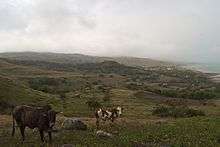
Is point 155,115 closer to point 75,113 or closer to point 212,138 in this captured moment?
point 75,113

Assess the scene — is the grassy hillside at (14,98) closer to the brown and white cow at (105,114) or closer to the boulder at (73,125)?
the brown and white cow at (105,114)

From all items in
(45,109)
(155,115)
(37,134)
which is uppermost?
(45,109)

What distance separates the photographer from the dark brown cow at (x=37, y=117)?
2591 cm

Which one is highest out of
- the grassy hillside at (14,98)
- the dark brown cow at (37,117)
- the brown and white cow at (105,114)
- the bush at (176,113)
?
the dark brown cow at (37,117)

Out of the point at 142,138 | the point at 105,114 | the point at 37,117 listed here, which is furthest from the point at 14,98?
the point at 37,117

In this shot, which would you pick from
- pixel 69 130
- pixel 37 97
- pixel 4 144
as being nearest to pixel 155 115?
pixel 37 97

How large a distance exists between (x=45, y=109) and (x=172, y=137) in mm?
8787

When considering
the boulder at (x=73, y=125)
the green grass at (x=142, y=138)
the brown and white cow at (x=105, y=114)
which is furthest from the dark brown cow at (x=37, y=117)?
the brown and white cow at (x=105, y=114)

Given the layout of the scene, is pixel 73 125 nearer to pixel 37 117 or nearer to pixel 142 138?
pixel 142 138

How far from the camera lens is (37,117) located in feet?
86.4

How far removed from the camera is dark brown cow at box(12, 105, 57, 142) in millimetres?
25906

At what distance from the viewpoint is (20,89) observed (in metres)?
69.2

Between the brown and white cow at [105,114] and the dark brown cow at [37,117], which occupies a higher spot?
the dark brown cow at [37,117]

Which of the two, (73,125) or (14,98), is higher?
(73,125)
